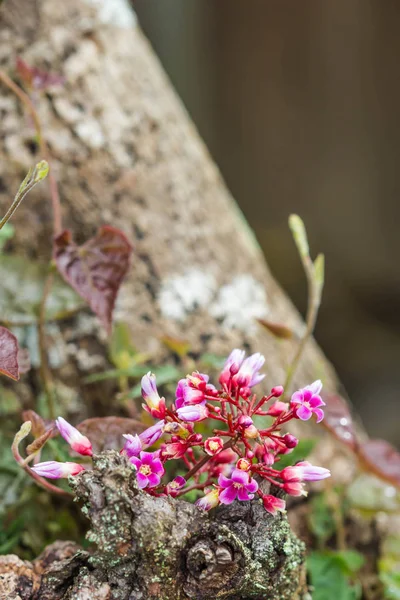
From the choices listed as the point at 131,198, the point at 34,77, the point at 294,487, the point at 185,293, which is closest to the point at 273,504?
the point at 294,487

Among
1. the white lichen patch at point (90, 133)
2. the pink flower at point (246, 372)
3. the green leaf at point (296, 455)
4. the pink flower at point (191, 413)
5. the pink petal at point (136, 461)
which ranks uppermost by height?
the white lichen patch at point (90, 133)

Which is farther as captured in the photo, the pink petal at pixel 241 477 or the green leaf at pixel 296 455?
the green leaf at pixel 296 455

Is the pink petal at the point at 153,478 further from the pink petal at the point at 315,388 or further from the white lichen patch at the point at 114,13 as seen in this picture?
the white lichen patch at the point at 114,13

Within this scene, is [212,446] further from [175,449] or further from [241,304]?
[241,304]

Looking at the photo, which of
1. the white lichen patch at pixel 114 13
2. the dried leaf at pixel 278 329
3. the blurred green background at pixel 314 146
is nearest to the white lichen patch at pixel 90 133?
the white lichen patch at pixel 114 13

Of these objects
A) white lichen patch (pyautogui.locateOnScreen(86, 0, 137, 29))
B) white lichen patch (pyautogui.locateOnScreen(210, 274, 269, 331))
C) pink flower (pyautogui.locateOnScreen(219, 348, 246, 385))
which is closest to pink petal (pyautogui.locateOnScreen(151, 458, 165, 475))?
pink flower (pyautogui.locateOnScreen(219, 348, 246, 385))

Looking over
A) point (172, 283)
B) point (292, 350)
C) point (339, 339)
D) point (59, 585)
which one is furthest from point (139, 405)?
point (339, 339)

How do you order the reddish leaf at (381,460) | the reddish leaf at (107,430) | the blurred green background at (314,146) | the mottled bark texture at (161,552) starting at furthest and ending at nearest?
the blurred green background at (314,146)
the reddish leaf at (381,460)
the reddish leaf at (107,430)
the mottled bark texture at (161,552)
